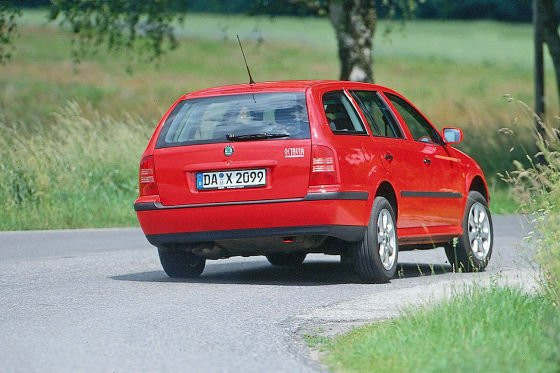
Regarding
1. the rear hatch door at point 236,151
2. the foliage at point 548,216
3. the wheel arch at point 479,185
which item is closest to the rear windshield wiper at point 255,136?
the rear hatch door at point 236,151

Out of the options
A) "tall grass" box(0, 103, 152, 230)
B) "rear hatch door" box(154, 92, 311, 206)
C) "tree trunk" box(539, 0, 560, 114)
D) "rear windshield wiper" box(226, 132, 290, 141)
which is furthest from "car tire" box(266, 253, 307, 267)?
"tree trunk" box(539, 0, 560, 114)

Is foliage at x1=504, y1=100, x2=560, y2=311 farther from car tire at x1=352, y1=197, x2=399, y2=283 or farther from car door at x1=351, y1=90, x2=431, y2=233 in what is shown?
car door at x1=351, y1=90, x2=431, y2=233

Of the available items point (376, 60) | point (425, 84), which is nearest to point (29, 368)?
point (425, 84)

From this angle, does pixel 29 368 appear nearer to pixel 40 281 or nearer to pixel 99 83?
pixel 40 281

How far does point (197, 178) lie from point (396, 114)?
7.21 ft

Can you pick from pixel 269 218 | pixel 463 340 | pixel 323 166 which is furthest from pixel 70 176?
pixel 463 340

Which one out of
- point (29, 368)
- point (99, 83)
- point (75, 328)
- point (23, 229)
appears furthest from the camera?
point (99, 83)

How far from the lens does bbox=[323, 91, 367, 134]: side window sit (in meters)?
12.3

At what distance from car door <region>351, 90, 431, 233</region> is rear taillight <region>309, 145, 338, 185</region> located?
696 mm

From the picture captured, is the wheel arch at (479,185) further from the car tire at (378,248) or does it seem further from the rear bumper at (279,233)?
the rear bumper at (279,233)

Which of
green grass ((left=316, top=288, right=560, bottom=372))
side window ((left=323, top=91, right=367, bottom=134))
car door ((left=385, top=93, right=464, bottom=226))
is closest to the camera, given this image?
green grass ((left=316, top=288, right=560, bottom=372))

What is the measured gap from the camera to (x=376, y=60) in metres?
78.3

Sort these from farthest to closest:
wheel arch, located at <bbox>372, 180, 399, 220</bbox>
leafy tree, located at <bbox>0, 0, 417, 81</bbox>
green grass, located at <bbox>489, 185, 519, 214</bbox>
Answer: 1. leafy tree, located at <bbox>0, 0, 417, 81</bbox>
2. green grass, located at <bbox>489, 185, 519, 214</bbox>
3. wheel arch, located at <bbox>372, 180, 399, 220</bbox>

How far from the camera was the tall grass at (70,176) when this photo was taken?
19.5m
